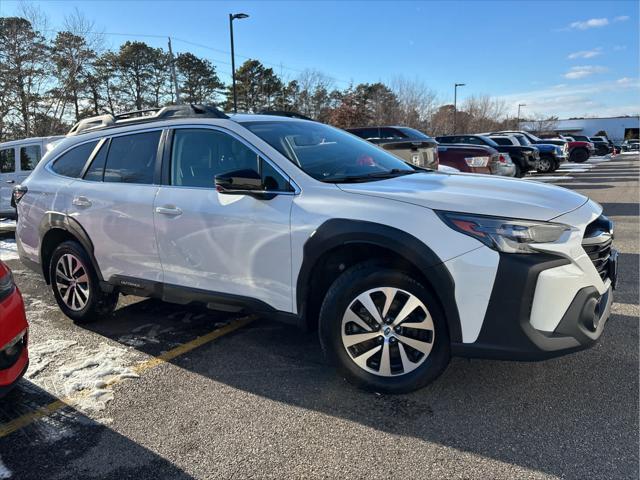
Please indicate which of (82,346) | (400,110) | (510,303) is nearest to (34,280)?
(82,346)

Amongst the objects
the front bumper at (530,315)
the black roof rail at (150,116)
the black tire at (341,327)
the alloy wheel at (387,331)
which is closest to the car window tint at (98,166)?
the black roof rail at (150,116)

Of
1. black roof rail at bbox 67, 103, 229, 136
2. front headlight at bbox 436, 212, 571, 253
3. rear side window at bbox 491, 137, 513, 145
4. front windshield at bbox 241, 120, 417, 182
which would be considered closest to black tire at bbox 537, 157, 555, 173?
rear side window at bbox 491, 137, 513, 145

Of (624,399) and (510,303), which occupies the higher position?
(510,303)

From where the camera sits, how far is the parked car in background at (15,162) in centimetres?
1030

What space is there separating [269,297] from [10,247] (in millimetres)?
7518

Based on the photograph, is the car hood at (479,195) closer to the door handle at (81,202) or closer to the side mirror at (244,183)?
the side mirror at (244,183)

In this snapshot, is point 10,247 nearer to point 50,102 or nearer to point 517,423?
point 517,423

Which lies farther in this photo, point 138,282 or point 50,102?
point 50,102

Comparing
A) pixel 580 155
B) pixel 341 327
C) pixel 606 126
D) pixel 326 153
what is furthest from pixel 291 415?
pixel 606 126

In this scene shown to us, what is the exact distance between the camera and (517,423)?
8.91 feet

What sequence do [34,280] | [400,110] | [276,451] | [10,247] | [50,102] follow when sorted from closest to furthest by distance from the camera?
[276,451], [34,280], [10,247], [50,102], [400,110]

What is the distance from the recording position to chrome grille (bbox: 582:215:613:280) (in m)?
2.76

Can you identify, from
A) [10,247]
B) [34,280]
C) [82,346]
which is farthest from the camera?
[10,247]

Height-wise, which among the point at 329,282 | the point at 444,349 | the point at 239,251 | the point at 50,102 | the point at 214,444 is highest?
the point at 50,102
